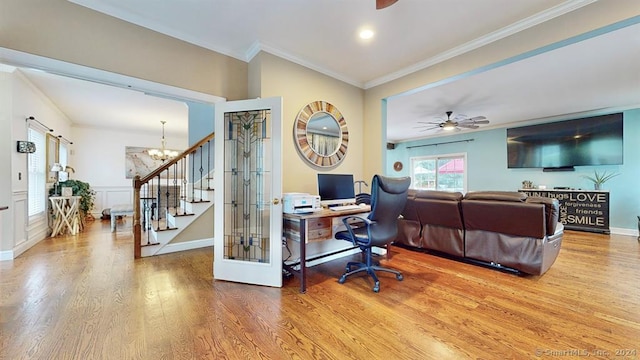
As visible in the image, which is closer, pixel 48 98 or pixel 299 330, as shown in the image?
pixel 299 330

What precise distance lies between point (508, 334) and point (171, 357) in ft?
7.16

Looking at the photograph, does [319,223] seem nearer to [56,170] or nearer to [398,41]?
[398,41]

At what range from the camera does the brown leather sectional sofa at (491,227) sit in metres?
2.63

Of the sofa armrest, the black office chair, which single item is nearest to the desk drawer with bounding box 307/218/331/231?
the black office chair

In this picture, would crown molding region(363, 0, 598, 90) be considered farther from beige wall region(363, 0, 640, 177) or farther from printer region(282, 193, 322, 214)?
printer region(282, 193, 322, 214)

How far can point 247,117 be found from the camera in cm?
271

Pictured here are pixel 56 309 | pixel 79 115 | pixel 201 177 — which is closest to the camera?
pixel 56 309

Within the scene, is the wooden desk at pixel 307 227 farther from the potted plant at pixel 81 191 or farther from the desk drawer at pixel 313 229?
the potted plant at pixel 81 191

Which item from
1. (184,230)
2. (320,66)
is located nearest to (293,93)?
(320,66)

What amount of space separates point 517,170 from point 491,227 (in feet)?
15.8

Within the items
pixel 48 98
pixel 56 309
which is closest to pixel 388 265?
pixel 56 309

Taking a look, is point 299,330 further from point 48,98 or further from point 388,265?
point 48,98

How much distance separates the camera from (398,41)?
2.79 meters

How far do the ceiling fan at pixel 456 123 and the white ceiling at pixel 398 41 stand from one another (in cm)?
50
